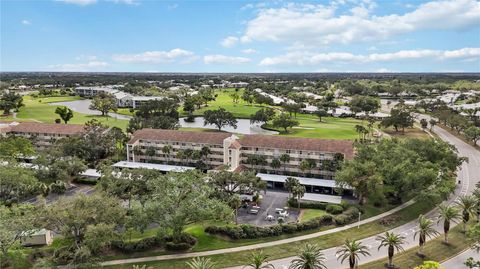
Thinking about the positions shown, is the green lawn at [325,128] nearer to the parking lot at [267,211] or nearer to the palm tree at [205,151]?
the palm tree at [205,151]

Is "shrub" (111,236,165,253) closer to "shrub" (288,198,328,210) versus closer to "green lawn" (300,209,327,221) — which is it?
"green lawn" (300,209,327,221)

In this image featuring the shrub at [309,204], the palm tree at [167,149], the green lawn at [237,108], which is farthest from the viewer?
the green lawn at [237,108]

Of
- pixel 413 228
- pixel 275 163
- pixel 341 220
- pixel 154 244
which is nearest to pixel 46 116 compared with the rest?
pixel 275 163

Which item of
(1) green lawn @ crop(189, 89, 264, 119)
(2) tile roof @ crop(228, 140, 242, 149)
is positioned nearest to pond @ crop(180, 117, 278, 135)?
(1) green lawn @ crop(189, 89, 264, 119)

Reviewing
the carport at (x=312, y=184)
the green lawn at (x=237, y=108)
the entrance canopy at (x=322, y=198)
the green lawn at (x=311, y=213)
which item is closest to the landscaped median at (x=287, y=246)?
the green lawn at (x=311, y=213)

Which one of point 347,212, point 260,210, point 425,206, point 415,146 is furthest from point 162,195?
point 415,146

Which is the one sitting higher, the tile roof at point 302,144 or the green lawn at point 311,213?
the tile roof at point 302,144

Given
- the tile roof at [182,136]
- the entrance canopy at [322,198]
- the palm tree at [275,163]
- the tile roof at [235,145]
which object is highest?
the tile roof at [182,136]
